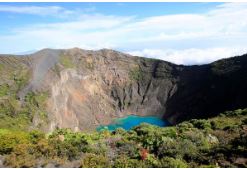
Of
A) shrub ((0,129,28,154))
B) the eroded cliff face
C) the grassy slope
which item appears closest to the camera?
shrub ((0,129,28,154))

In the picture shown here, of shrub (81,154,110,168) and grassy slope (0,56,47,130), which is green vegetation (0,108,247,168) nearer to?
shrub (81,154,110,168)

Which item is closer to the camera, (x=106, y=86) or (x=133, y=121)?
(x=133, y=121)

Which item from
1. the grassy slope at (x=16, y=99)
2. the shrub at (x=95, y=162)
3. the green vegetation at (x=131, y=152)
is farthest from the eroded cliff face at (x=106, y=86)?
the shrub at (x=95, y=162)

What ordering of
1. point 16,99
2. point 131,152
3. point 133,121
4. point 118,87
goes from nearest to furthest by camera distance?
point 131,152 < point 16,99 < point 133,121 < point 118,87

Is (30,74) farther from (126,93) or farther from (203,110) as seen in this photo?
(203,110)

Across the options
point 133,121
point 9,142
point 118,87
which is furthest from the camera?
point 118,87

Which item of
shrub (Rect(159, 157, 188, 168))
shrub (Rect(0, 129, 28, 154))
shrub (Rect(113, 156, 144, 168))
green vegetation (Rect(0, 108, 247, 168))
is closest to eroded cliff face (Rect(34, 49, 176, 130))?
shrub (Rect(0, 129, 28, 154))

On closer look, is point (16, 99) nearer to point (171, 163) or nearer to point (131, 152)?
point (131, 152)

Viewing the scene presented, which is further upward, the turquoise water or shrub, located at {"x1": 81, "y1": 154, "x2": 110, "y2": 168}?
shrub, located at {"x1": 81, "y1": 154, "x2": 110, "y2": 168}

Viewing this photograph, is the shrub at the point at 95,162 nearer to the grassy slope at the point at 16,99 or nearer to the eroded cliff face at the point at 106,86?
the grassy slope at the point at 16,99

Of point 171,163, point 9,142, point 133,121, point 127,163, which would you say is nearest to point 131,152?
point 127,163
